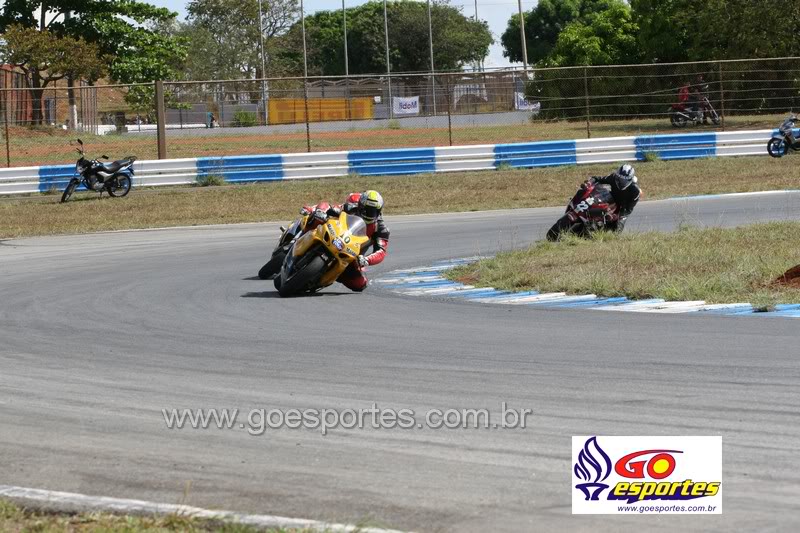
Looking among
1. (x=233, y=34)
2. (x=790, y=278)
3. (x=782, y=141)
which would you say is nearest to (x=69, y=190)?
(x=782, y=141)

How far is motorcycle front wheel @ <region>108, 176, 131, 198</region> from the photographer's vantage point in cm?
2333

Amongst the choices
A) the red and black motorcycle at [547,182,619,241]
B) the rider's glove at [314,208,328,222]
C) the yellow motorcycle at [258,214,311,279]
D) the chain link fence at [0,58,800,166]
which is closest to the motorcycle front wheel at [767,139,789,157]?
the chain link fence at [0,58,800,166]

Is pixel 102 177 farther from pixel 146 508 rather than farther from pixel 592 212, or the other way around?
pixel 146 508

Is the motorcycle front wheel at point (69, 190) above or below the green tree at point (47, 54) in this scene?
below

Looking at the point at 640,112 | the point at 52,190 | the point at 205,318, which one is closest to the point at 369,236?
the point at 205,318

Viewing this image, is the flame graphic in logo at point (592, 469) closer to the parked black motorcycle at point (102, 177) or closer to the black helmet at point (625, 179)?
the black helmet at point (625, 179)

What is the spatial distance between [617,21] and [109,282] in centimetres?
4416

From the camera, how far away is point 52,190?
24047 mm

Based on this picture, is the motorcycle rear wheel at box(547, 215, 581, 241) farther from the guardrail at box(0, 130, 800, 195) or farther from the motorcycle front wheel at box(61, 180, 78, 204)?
the motorcycle front wheel at box(61, 180, 78, 204)

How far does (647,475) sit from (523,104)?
97.4ft

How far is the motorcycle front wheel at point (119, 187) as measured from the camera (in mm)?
23328

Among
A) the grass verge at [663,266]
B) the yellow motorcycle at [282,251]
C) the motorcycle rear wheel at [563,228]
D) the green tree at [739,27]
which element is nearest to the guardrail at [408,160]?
the green tree at [739,27]

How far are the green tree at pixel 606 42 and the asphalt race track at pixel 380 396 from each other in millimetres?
42945

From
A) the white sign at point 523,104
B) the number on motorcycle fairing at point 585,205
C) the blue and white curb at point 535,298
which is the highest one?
the white sign at point 523,104
